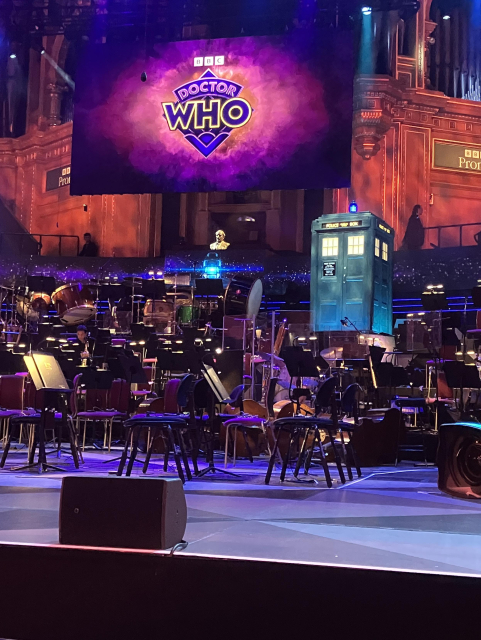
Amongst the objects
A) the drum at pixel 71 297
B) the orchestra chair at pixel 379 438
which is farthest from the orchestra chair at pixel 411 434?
the drum at pixel 71 297

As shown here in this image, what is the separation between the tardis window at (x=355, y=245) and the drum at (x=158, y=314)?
345 centimetres

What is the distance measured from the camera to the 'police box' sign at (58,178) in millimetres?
18678

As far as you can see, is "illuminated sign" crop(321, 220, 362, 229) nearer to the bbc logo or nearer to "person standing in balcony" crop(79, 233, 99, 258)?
the bbc logo

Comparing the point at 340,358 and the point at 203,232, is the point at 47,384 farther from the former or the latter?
the point at 203,232

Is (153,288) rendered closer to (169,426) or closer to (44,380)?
(44,380)

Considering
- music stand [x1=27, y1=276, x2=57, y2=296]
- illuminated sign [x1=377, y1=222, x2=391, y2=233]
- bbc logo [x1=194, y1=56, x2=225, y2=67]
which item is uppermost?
bbc logo [x1=194, y1=56, x2=225, y2=67]

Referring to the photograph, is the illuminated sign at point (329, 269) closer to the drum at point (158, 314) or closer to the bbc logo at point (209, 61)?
the drum at point (158, 314)

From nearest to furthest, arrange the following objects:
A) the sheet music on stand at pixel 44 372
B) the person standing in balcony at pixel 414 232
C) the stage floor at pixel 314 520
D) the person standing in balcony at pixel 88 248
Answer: the stage floor at pixel 314 520 → the sheet music on stand at pixel 44 372 → the person standing in balcony at pixel 414 232 → the person standing in balcony at pixel 88 248

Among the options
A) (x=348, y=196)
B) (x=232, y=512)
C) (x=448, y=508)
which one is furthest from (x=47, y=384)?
(x=348, y=196)

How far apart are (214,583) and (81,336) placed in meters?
9.72

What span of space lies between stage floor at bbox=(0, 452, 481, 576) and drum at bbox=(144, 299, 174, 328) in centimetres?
708

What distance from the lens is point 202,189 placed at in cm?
1490

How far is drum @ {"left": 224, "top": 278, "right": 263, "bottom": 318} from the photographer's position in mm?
12453

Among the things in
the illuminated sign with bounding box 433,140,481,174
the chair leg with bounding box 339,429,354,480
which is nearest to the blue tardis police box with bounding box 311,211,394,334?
the illuminated sign with bounding box 433,140,481,174
